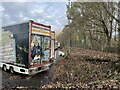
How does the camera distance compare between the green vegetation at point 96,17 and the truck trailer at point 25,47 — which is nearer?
Answer: the truck trailer at point 25,47

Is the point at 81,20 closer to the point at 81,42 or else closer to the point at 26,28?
the point at 26,28

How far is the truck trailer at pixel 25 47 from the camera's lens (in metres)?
9.74

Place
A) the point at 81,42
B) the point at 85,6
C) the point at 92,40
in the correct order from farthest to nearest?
the point at 81,42 < the point at 92,40 < the point at 85,6

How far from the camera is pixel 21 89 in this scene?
7.05 metres

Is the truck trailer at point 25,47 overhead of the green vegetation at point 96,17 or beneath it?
beneath

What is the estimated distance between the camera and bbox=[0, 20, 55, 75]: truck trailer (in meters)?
9.74

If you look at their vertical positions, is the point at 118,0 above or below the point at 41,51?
above

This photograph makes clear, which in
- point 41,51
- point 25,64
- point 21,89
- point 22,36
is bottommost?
point 21,89

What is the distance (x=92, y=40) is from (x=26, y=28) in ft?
83.1

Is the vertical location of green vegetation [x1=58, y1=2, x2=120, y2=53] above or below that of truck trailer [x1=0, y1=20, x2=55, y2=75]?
above

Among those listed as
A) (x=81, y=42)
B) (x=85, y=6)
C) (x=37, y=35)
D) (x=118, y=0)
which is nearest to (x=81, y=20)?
(x=85, y=6)

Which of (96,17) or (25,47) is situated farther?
(96,17)

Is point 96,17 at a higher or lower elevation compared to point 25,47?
higher

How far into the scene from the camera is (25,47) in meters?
9.83
